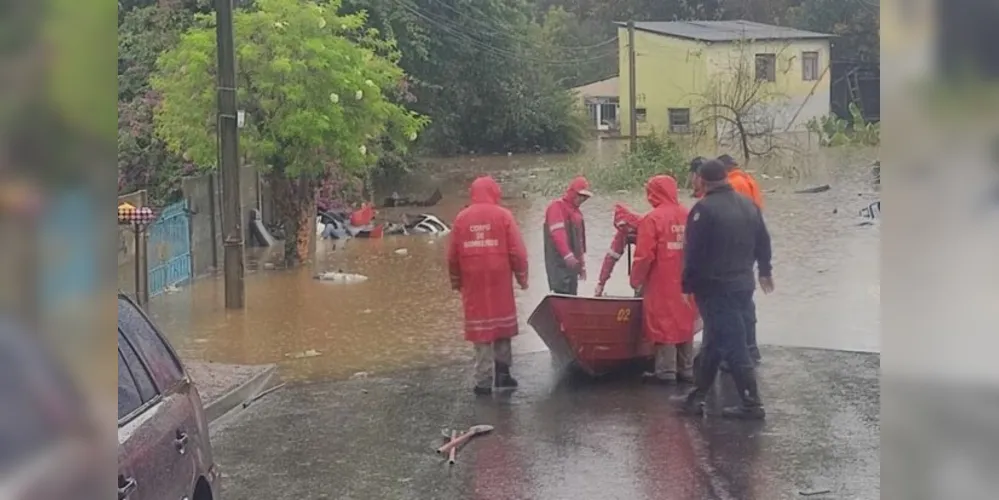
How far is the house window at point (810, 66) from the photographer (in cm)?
1198

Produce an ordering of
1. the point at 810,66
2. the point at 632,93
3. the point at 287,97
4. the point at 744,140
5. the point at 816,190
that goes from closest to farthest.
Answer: the point at 810,66 < the point at 632,93 < the point at 744,140 < the point at 287,97 < the point at 816,190

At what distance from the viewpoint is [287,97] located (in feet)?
53.4

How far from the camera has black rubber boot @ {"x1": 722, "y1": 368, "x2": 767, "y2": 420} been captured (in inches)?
324

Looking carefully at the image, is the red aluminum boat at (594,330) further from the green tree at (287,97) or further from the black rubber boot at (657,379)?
the green tree at (287,97)

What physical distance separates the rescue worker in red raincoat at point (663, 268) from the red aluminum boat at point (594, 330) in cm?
19

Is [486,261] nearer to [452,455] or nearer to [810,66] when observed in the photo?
[452,455]

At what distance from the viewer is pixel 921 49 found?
9.04 ft

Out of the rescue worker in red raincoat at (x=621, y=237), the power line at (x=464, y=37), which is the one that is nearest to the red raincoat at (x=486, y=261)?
the rescue worker in red raincoat at (x=621, y=237)

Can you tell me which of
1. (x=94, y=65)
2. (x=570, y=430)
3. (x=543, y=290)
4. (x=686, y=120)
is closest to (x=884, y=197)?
(x=94, y=65)

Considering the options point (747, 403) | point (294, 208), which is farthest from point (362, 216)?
point (747, 403)

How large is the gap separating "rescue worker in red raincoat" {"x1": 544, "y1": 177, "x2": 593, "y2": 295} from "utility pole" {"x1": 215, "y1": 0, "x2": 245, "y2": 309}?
442 cm

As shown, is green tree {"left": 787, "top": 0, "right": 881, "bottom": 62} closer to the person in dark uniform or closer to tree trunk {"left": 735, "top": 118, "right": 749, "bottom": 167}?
tree trunk {"left": 735, "top": 118, "right": 749, "bottom": 167}

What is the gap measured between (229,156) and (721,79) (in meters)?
5.37

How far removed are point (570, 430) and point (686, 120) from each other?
5765 mm
